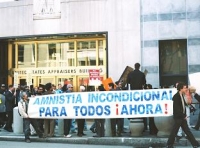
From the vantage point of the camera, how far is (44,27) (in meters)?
21.5

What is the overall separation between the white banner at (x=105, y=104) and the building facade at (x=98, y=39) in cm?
567

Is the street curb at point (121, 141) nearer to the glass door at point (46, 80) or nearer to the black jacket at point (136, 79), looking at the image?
the black jacket at point (136, 79)

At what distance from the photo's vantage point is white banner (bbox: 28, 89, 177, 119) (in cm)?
1295

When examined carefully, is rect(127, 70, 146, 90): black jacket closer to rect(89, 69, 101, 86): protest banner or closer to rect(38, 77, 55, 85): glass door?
rect(89, 69, 101, 86): protest banner

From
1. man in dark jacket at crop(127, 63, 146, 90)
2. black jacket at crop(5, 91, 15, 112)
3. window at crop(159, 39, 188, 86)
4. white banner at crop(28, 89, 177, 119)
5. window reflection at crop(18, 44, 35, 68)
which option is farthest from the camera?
window reflection at crop(18, 44, 35, 68)

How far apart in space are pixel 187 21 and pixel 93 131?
25.4 ft

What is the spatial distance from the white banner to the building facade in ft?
18.6

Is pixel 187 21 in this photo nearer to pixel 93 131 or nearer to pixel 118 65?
pixel 118 65

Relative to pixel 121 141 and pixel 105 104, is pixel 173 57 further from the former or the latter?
pixel 121 141

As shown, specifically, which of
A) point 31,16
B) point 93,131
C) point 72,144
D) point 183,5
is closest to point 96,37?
point 31,16

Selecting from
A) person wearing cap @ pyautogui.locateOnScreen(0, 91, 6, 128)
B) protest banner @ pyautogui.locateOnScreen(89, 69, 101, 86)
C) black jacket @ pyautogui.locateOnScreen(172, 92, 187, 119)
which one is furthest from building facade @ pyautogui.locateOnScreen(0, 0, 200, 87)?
black jacket @ pyautogui.locateOnScreen(172, 92, 187, 119)

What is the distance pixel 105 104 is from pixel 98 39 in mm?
9188

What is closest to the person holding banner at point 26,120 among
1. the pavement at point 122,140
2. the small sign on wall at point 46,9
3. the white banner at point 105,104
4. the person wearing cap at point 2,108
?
the white banner at point 105,104

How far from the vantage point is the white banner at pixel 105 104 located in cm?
1295
